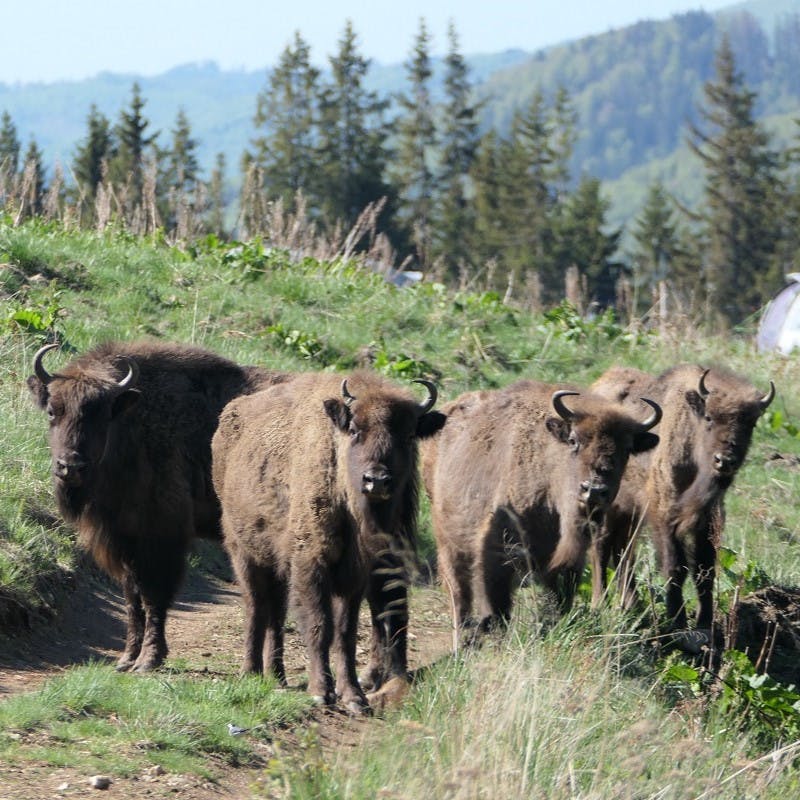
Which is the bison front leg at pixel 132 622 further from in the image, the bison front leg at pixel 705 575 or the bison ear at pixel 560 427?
the bison front leg at pixel 705 575

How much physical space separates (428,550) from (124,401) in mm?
4074

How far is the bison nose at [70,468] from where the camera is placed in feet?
29.8

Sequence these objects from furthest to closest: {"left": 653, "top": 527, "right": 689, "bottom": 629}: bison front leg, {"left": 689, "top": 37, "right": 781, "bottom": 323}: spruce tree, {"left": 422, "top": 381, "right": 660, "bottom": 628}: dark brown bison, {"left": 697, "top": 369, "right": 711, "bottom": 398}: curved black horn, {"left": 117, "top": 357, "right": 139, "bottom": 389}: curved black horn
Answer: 1. {"left": 689, "top": 37, "right": 781, "bottom": 323}: spruce tree
2. {"left": 697, "top": 369, "right": 711, "bottom": 398}: curved black horn
3. {"left": 653, "top": 527, "right": 689, "bottom": 629}: bison front leg
4. {"left": 117, "top": 357, "right": 139, "bottom": 389}: curved black horn
5. {"left": 422, "top": 381, "right": 660, "bottom": 628}: dark brown bison

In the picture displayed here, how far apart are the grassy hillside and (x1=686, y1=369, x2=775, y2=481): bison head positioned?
92 cm

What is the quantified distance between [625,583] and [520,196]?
58395 millimetres

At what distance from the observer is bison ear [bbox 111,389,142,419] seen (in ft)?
31.3

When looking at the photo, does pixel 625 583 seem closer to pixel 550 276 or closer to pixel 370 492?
pixel 370 492

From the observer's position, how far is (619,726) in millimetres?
7492

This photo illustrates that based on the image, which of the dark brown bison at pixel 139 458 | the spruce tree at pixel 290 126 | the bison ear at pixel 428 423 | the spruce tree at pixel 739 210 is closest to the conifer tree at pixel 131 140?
the spruce tree at pixel 290 126

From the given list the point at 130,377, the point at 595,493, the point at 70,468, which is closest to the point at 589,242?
the point at 130,377

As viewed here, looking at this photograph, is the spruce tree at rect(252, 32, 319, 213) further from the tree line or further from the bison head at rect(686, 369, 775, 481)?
the bison head at rect(686, 369, 775, 481)

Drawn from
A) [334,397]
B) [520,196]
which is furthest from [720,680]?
[520,196]

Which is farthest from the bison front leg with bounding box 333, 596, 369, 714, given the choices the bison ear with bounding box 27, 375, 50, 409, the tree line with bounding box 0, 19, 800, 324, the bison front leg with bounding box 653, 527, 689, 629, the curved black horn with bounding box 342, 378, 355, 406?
the tree line with bounding box 0, 19, 800, 324

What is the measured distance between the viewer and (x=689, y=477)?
11.2 m
